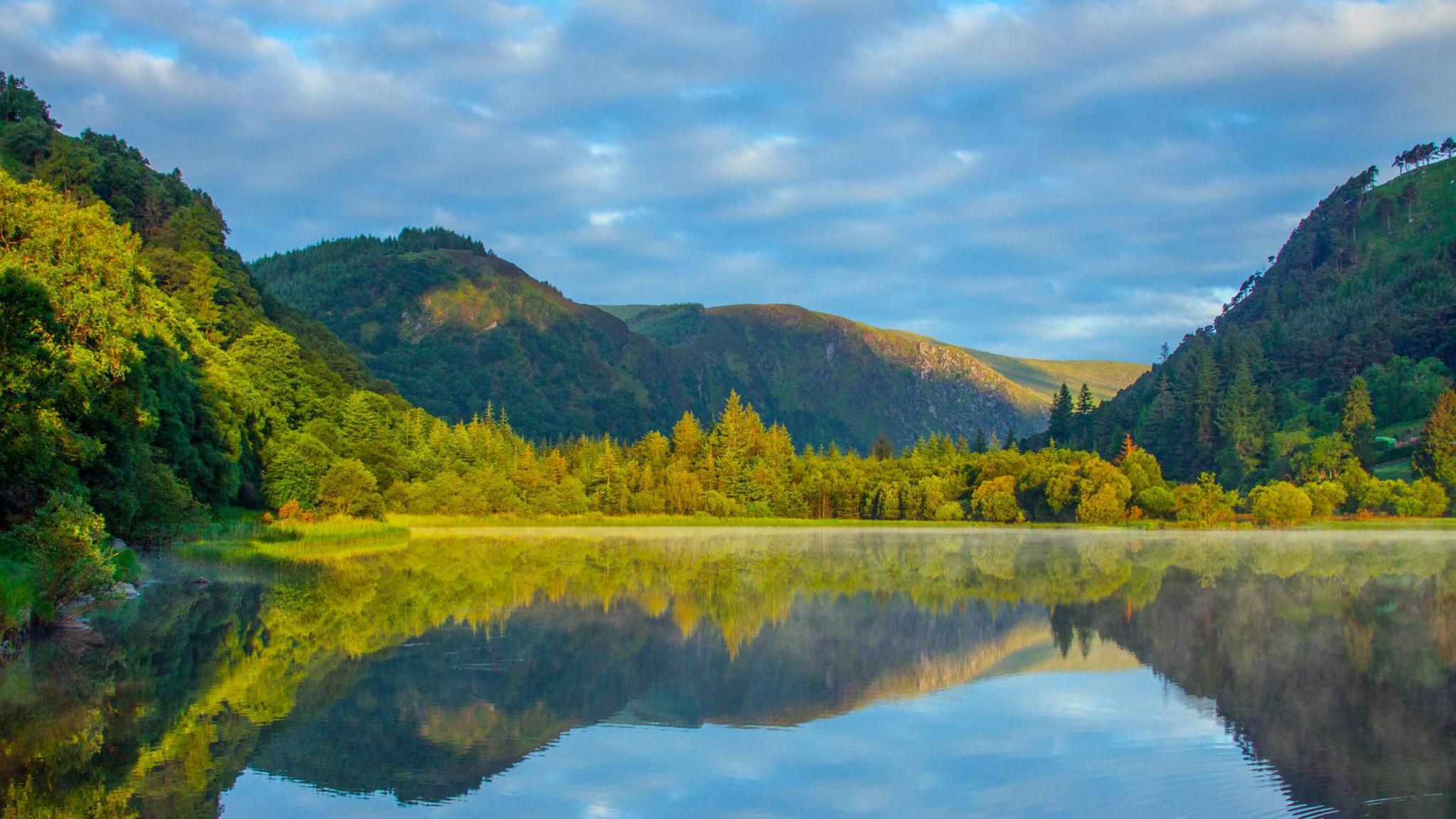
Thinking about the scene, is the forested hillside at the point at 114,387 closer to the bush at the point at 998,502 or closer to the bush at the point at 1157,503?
the bush at the point at 998,502

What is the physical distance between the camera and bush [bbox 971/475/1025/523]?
103m

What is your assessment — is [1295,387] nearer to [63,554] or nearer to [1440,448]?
[1440,448]

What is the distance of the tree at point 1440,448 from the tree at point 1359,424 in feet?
24.2

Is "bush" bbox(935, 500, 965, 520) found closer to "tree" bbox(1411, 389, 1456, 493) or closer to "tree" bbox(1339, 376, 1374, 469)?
"tree" bbox(1411, 389, 1456, 493)

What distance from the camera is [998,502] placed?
339 feet

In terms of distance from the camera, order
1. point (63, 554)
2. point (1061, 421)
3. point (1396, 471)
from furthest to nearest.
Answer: point (1061, 421) < point (1396, 471) < point (63, 554)

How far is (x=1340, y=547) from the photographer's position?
5962 centimetres

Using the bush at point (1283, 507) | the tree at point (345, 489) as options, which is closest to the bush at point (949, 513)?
the bush at point (1283, 507)

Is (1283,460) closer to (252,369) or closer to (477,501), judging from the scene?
(477,501)

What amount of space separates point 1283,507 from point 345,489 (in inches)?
2950

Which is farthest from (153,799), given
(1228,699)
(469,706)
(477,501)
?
(477,501)

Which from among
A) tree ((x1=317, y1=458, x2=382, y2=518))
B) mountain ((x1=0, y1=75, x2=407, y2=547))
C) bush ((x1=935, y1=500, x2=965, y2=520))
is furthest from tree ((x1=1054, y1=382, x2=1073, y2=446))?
tree ((x1=317, y1=458, x2=382, y2=518))

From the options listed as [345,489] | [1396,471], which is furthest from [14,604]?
[1396,471]

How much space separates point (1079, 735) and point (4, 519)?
29.7 meters
